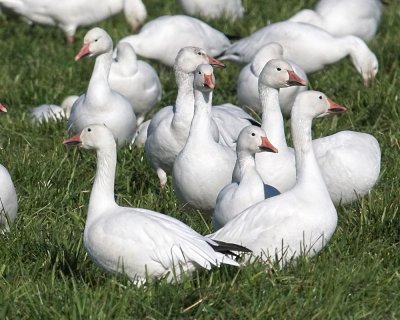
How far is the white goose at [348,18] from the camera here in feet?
37.9

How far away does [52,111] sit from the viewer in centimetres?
870

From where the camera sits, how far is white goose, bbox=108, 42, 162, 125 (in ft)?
30.6

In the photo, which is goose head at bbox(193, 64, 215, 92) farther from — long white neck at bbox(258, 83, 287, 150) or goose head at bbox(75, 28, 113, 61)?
goose head at bbox(75, 28, 113, 61)

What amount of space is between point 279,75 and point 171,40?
409cm

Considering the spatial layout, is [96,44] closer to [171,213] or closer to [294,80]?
[294,80]

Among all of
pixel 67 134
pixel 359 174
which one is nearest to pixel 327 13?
pixel 67 134

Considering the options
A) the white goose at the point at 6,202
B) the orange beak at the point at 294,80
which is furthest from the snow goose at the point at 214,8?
the white goose at the point at 6,202

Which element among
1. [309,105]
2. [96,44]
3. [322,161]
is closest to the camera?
[309,105]

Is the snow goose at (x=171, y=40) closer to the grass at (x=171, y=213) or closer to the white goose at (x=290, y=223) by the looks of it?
the grass at (x=171, y=213)

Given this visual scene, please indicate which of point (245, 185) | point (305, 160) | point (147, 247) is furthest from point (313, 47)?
point (147, 247)

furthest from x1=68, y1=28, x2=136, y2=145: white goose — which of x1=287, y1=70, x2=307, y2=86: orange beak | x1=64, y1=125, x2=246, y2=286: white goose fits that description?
x1=64, y1=125, x2=246, y2=286: white goose

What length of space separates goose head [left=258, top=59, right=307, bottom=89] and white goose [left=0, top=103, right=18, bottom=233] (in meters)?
1.61

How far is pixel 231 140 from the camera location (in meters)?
7.61

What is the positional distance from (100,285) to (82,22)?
298 inches
